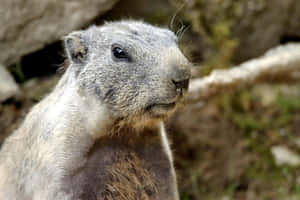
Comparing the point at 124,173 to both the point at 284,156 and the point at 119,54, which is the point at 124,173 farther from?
the point at 284,156

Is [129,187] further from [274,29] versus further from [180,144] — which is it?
[274,29]

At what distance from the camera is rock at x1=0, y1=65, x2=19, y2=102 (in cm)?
566

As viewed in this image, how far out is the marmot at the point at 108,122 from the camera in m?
3.82

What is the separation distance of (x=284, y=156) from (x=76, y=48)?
3.83m

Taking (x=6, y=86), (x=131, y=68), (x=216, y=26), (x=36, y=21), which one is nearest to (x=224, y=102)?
(x=216, y=26)

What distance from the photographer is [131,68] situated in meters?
3.88

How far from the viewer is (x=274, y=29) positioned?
755 cm

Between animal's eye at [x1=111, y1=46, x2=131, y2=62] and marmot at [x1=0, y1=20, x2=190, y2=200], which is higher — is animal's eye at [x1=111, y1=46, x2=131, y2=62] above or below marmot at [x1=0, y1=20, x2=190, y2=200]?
above

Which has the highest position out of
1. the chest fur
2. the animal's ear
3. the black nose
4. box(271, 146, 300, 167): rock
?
box(271, 146, 300, 167): rock

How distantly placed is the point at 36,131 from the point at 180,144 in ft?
9.50

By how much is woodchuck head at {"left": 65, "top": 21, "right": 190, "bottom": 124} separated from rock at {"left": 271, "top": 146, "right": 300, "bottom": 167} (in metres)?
3.41

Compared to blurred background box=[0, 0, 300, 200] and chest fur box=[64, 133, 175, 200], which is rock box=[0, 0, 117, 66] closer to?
blurred background box=[0, 0, 300, 200]

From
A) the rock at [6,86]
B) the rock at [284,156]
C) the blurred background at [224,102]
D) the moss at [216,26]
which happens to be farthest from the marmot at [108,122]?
the rock at [284,156]

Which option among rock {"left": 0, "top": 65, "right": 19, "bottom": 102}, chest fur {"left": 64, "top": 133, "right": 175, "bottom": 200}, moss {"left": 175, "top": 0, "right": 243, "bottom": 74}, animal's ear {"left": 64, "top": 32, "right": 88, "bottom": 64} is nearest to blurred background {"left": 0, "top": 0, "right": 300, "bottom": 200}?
moss {"left": 175, "top": 0, "right": 243, "bottom": 74}
